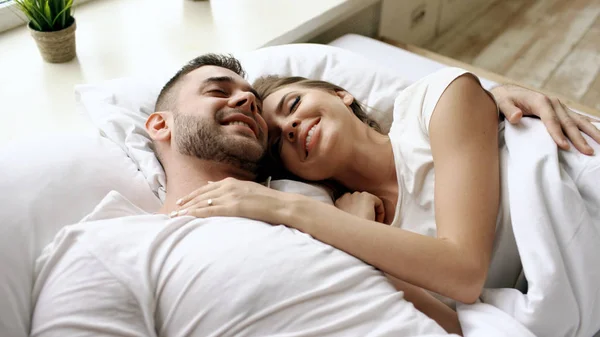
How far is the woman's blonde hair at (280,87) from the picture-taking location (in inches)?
47.0

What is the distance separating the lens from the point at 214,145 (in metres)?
1.02

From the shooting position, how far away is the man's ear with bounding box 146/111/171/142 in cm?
108

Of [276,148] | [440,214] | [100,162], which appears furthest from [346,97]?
[100,162]

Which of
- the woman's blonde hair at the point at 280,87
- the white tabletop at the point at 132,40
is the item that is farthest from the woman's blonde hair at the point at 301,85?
the white tabletop at the point at 132,40

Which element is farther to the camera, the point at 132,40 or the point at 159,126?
the point at 132,40

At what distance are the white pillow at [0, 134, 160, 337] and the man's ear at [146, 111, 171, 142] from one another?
0.08m

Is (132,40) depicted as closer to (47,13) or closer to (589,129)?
(47,13)

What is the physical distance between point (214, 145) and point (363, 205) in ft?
1.07

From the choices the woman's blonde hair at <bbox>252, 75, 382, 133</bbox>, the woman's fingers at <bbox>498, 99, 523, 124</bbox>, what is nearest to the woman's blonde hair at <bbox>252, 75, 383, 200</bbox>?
the woman's blonde hair at <bbox>252, 75, 382, 133</bbox>

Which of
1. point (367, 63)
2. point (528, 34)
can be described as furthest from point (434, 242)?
point (528, 34)

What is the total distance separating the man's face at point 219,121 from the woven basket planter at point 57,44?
1.76 feet

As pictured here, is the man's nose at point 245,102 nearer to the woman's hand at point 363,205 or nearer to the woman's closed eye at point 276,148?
the woman's closed eye at point 276,148

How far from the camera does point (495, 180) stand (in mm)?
953

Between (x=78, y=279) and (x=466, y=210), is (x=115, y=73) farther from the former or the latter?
(x=466, y=210)
